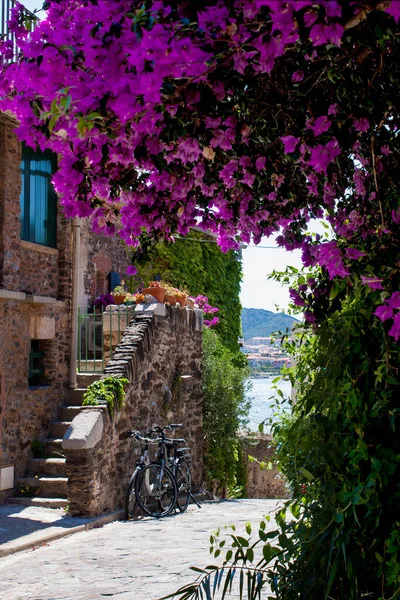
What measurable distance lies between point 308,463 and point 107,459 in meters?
6.80

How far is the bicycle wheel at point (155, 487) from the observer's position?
10.2 metres

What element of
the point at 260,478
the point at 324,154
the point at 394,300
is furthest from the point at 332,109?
the point at 260,478

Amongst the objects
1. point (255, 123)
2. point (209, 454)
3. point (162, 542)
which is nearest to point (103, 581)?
point (162, 542)

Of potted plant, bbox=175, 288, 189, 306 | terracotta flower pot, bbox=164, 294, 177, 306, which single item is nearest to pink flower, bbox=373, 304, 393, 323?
terracotta flower pot, bbox=164, 294, 177, 306

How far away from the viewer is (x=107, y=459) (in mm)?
9883

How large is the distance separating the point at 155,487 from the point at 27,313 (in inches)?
120

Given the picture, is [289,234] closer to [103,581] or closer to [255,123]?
[255,123]

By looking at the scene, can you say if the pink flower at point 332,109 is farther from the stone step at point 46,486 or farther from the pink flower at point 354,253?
the stone step at point 46,486

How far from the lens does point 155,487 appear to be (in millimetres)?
10383

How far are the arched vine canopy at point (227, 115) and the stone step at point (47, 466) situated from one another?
7.03m

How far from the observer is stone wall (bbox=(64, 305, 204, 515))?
936 cm

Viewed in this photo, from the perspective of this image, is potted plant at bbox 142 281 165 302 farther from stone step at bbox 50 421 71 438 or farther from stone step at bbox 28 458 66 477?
stone step at bbox 28 458 66 477

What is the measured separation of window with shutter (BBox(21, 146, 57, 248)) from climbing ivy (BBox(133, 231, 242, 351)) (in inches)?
194

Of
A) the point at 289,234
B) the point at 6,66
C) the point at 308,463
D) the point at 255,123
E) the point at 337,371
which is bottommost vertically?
the point at 308,463
